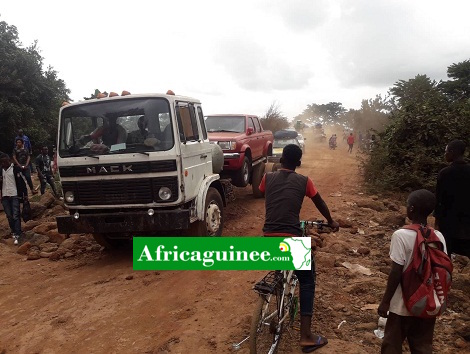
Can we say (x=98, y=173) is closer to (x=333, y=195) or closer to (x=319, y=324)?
(x=319, y=324)

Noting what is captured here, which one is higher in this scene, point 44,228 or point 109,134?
point 109,134

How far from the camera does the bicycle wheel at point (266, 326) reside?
111 inches

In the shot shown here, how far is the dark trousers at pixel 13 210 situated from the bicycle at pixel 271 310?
5.73 m

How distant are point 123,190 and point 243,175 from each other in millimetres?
3791

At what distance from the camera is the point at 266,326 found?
299cm

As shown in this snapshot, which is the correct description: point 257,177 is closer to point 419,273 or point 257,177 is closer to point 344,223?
point 344,223

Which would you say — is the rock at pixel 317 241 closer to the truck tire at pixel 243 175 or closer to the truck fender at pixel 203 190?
the truck fender at pixel 203 190

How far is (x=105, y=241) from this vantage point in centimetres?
→ 614

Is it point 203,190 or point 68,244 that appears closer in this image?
point 203,190

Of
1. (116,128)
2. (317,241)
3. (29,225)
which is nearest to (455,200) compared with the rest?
(317,241)

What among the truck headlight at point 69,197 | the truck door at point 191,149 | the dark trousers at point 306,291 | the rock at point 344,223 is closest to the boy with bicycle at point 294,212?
the dark trousers at point 306,291

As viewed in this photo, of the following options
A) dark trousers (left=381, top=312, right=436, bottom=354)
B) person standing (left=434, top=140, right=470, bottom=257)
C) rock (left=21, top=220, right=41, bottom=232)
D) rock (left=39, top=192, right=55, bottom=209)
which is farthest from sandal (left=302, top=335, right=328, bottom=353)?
rock (left=39, top=192, right=55, bottom=209)

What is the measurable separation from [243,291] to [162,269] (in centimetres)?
127

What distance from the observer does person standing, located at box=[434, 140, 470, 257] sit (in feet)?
12.3
